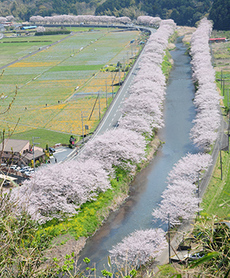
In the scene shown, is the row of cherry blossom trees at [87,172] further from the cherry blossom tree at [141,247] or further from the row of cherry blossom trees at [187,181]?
the cherry blossom tree at [141,247]

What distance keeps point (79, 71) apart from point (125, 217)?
82706mm

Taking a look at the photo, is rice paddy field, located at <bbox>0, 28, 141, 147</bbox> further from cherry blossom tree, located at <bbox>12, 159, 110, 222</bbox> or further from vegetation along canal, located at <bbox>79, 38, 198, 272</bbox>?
vegetation along canal, located at <bbox>79, 38, 198, 272</bbox>

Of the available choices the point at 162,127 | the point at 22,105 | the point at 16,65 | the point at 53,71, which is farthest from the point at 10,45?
the point at 162,127

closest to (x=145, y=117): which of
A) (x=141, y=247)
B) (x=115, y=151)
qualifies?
(x=115, y=151)

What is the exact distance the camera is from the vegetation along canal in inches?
1581

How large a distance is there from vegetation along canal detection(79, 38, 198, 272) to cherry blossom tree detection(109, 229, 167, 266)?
63.6 inches

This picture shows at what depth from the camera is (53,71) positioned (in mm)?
123688

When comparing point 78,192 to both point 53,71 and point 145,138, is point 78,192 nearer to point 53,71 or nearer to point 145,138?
point 145,138

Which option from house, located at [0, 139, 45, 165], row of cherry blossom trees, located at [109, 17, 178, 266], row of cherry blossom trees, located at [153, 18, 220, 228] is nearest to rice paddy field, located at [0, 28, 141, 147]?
house, located at [0, 139, 45, 165]

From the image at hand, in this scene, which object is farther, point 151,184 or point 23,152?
point 23,152

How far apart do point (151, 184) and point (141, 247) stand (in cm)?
1656

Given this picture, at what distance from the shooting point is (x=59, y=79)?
11244 centimetres

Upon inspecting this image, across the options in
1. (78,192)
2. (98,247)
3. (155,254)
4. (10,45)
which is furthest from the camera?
(10,45)

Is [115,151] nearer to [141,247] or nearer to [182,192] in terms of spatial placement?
[182,192]
